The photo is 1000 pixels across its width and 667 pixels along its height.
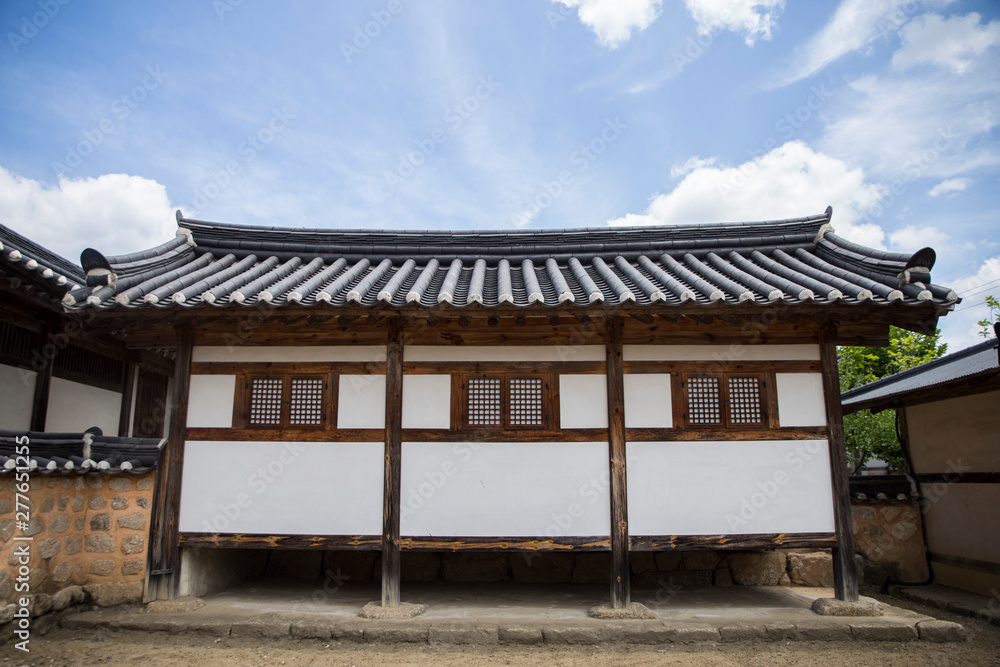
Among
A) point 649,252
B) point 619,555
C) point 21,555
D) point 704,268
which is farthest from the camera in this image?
point 649,252

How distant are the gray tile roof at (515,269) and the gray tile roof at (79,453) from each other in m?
1.60

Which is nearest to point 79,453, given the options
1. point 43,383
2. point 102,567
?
point 102,567

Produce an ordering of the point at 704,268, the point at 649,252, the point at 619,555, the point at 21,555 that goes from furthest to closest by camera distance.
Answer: the point at 649,252 → the point at 704,268 → the point at 619,555 → the point at 21,555

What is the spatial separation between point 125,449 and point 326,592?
3.40 m

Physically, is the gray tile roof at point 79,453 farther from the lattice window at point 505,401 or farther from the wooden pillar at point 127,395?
the wooden pillar at point 127,395

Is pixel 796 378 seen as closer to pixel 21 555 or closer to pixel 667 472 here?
pixel 667 472

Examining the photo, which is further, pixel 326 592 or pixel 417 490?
pixel 326 592

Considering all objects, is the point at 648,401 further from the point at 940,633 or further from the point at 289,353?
the point at 289,353

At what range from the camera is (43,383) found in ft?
31.0

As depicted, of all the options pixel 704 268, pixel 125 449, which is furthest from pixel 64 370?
pixel 704 268

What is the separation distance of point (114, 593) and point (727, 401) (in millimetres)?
8226

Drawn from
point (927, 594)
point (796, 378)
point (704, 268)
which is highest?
point (704, 268)

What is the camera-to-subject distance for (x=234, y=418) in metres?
7.91

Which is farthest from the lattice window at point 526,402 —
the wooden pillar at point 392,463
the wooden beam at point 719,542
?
the wooden beam at point 719,542
